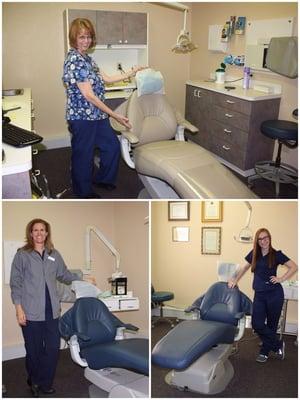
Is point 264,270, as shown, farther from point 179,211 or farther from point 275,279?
point 179,211

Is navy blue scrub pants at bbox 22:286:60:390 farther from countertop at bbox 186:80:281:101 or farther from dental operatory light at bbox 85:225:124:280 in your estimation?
countertop at bbox 186:80:281:101

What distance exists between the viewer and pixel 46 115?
411 centimetres

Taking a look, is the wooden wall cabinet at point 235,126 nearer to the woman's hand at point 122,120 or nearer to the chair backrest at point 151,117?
the chair backrest at point 151,117

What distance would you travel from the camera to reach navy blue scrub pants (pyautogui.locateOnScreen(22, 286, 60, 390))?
144cm

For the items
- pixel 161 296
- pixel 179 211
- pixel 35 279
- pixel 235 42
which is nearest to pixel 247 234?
pixel 179 211

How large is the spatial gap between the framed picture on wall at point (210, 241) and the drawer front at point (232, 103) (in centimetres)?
213

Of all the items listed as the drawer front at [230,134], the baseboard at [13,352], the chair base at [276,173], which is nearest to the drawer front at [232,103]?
the drawer front at [230,134]

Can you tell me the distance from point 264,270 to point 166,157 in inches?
38.3

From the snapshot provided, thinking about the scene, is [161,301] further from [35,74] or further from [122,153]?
[35,74]

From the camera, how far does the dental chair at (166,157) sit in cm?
177

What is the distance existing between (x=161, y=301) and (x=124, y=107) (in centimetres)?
151

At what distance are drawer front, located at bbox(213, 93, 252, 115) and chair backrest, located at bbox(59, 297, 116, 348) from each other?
88.0 inches

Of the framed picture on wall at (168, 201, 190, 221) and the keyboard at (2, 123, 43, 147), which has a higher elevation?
the keyboard at (2, 123, 43, 147)

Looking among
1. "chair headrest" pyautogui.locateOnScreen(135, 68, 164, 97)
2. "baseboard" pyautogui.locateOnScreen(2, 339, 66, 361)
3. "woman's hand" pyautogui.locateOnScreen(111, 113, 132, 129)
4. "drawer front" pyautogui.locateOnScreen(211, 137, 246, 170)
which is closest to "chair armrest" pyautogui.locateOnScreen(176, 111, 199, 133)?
"chair headrest" pyautogui.locateOnScreen(135, 68, 164, 97)
